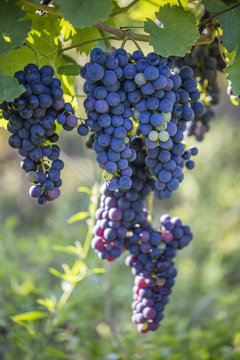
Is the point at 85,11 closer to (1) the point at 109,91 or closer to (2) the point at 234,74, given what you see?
(1) the point at 109,91

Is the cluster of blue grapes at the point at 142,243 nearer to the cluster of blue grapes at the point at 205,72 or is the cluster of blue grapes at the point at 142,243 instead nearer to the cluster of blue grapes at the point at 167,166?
the cluster of blue grapes at the point at 167,166

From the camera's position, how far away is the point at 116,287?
1.89 metres

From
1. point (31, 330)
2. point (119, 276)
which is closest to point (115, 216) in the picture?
point (31, 330)

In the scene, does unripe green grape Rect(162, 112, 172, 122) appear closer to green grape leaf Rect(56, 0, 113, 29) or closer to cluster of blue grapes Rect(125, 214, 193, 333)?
green grape leaf Rect(56, 0, 113, 29)

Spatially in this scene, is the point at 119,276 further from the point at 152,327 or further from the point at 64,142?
the point at 64,142

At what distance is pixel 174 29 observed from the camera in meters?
0.63

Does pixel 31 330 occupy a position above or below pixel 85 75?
below

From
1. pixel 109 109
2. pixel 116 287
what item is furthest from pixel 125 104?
pixel 116 287

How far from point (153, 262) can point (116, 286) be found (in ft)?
3.81

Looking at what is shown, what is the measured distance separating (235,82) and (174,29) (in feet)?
0.48

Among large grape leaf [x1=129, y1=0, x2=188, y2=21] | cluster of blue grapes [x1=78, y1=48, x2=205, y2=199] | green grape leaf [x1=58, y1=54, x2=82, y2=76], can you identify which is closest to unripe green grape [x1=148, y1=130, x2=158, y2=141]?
cluster of blue grapes [x1=78, y1=48, x2=205, y2=199]

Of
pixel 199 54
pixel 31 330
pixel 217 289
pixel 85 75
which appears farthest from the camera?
pixel 217 289

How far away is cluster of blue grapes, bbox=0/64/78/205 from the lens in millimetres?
573

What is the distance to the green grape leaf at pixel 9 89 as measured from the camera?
0.53 metres
